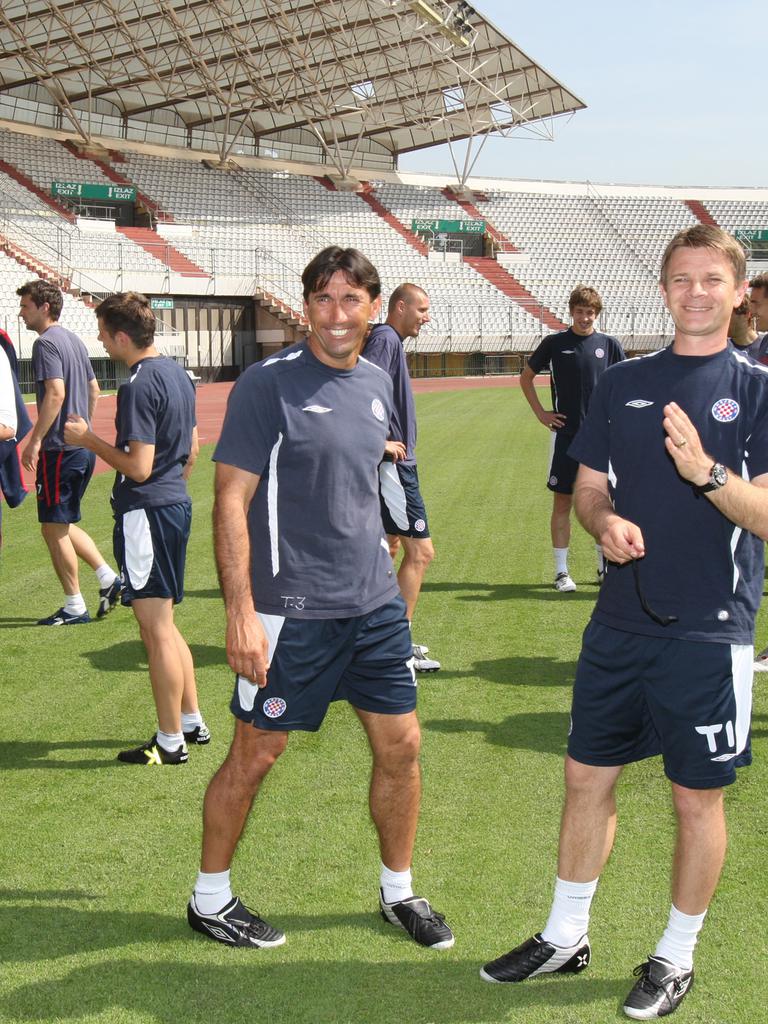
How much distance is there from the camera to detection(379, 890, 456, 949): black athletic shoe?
3330 millimetres

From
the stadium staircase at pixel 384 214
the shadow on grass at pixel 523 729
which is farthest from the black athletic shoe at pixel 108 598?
the stadium staircase at pixel 384 214

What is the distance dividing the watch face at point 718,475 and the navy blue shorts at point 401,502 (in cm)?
299

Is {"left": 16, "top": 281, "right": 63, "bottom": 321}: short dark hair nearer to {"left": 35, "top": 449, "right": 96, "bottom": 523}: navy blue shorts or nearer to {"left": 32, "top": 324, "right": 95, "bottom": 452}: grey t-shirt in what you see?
{"left": 32, "top": 324, "right": 95, "bottom": 452}: grey t-shirt

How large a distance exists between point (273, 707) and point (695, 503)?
1392 mm

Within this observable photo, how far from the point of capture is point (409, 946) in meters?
3.34

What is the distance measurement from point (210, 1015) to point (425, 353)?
42913 millimetres

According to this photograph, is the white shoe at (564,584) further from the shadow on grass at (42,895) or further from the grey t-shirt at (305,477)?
the shadow on grass at (42,895)

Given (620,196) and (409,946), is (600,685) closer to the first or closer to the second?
(409,946)

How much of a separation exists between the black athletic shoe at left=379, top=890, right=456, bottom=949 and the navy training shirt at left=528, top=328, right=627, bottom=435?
4965mm

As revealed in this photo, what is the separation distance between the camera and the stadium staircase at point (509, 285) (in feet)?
160

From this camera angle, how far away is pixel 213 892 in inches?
132

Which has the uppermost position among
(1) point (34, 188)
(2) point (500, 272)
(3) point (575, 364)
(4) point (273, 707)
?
(1) point (34, 188)

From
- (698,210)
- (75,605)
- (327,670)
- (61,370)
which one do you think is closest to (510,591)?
(75,605)

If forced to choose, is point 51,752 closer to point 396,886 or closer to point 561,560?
point 396,886
